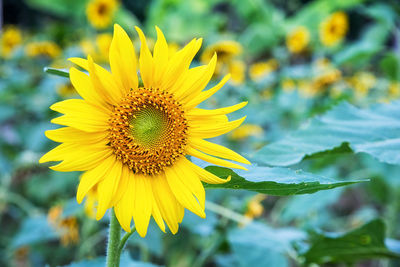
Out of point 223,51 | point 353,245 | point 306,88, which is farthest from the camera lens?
point 306,88

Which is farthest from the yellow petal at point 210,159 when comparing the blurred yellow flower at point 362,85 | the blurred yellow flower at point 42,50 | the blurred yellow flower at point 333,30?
the blurred yellow flower at point 333,30

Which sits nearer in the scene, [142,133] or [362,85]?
[142,133]

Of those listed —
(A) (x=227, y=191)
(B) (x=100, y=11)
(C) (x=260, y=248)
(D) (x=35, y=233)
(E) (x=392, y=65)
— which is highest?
(E) (x=392, y=65)

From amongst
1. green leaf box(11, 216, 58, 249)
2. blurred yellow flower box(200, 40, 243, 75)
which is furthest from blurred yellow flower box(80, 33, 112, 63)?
green leaf box(11, 216, 58, 249)

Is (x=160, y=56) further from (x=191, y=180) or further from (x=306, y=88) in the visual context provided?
(x=306, y=88)

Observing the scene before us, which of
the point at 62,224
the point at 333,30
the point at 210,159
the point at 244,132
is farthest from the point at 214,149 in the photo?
the point at 333,30

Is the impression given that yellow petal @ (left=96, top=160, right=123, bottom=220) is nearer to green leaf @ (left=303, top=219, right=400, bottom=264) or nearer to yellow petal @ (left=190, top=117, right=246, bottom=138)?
yellow petal @ (left=190, top=117, right=246, bottom=138)

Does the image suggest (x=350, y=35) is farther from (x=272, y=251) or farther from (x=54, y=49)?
(x=272, y=251)
